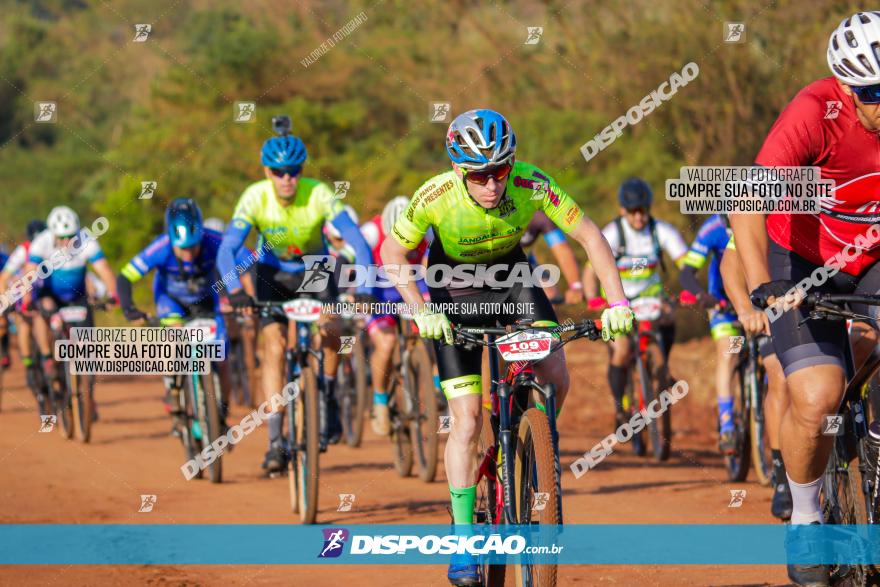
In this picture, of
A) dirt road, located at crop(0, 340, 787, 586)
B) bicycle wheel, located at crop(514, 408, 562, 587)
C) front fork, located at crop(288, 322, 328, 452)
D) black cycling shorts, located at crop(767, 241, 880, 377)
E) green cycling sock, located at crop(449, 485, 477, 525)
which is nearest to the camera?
bicycle wheel, located at crop(514, 408, 562, 587)

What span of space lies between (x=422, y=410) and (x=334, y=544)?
121 inches

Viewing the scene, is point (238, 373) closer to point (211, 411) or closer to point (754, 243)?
point (211, 411)

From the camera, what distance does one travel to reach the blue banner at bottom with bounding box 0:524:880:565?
8.16 metres

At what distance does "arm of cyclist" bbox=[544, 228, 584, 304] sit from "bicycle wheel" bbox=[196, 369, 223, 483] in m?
3.18

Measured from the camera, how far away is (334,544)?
28.1ft

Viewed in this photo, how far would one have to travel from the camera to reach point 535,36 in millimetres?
15320

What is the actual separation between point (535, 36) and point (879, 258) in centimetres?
962

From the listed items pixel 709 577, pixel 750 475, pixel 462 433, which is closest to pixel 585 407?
pixel 750 475

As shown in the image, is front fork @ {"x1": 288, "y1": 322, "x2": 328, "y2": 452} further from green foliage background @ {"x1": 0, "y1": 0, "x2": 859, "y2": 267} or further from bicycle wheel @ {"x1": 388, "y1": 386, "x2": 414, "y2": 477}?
green foliage background @ {"x1": 0, "y1": 0, "x2": 859, "y2": 267}

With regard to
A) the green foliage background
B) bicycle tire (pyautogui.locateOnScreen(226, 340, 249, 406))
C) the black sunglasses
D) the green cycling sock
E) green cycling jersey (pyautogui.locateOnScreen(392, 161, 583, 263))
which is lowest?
the green cycling sock

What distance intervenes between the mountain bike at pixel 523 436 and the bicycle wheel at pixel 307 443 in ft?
10.4

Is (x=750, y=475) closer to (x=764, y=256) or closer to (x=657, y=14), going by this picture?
(x=764, y=256)

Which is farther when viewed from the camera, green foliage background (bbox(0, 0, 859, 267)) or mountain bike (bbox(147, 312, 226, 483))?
green foliage background (bbox(0, 0, 859, 267))

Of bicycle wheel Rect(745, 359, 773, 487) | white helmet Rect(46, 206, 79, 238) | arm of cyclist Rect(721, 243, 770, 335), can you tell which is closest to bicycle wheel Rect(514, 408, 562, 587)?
arm of cyclist Rect(721, 243, 770, 335)
